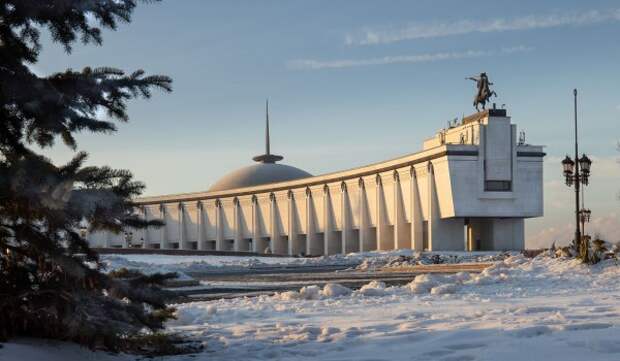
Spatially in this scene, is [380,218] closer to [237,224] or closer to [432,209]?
[432,209]

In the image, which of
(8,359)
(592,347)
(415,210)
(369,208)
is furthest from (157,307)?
(369,208)

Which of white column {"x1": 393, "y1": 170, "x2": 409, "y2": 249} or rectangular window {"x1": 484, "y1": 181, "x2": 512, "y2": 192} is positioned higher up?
rectangular window {"x1": 484, "y1": 181, "x2": 512, "y2": 192}

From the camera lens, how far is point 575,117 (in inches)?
1224

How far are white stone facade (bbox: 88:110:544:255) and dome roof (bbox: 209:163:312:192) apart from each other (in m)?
14.2

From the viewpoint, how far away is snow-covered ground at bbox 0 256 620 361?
7.40 m

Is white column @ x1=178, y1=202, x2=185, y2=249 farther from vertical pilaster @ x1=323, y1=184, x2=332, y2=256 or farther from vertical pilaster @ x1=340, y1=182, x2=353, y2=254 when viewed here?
vertical pilaster @ x1=340, y1=182, x2=353, y2=254

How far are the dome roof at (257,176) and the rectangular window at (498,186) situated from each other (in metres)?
45.2

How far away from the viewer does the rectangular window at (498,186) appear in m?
72.9

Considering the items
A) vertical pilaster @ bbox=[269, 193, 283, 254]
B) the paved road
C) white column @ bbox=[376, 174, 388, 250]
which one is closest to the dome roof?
vertical pilaster @ bbox=[269, 193, 283, 254]

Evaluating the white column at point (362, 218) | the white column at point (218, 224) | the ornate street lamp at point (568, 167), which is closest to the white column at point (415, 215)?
the white column at point (362, 218)

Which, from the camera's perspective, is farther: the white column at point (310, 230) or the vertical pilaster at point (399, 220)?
the white column at point (310, 230)

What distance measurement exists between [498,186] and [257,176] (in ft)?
162

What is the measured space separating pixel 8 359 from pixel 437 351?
3893 mm

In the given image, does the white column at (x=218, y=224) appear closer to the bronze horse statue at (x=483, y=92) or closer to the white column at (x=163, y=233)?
the white column at (x=163, y=233)
